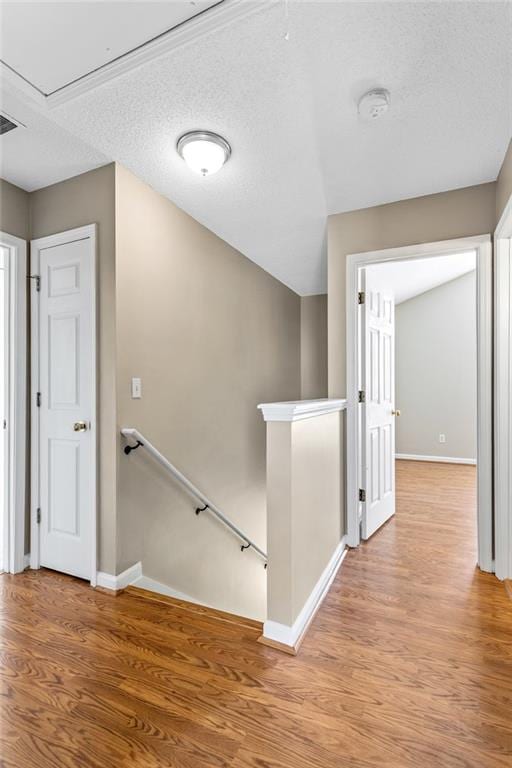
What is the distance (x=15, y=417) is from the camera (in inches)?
95.2

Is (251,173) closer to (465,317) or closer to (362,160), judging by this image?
(362,160)

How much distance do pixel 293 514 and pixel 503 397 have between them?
1.39 metres

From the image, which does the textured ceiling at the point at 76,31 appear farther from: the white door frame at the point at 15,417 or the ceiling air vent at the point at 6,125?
the white door frame at the point at 15,417

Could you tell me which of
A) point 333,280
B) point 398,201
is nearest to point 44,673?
point 333,280

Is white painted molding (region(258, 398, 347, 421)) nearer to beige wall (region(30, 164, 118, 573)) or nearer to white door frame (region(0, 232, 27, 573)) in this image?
beige wall (region(30, 164, 118, 573))

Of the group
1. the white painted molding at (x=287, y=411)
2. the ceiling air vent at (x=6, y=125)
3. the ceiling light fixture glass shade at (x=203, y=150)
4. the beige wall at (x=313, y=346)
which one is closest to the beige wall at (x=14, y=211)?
the ceiling air vent at (x=6, y=125)

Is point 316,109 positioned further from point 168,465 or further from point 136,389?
point 168,465

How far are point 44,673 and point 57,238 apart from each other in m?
2.24

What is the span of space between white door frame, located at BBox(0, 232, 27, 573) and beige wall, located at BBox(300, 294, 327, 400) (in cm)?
304

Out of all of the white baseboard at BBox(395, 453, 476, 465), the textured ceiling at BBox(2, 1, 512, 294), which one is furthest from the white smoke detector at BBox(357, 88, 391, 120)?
the white baseboard at BBox(395, 453, 476, 465)

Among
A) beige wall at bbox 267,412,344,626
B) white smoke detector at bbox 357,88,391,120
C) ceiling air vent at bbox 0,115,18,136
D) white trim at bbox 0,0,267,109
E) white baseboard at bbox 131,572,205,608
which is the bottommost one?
white baseboard at bbox 131,572,205,608

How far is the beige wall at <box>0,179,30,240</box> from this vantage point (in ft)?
7.76

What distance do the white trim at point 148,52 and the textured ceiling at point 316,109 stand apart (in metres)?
0.03

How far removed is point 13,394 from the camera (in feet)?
7.92
